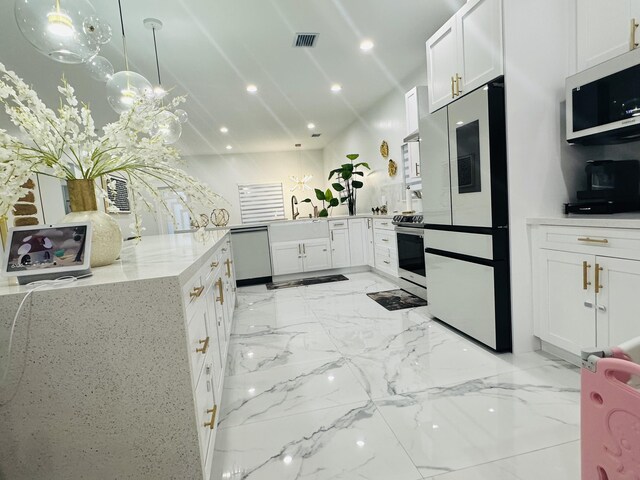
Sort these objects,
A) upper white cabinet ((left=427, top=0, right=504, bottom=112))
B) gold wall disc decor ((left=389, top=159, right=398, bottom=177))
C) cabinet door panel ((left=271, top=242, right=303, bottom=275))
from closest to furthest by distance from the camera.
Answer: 1. upper white cabinet ((left=427, top=0, right=504, bottom=112))
2. gold wall disc decor ((left=389, top=159, right=398, bottom=177))
3. cabinet door panel ((left=271, top=242, right=303, bottom=275))

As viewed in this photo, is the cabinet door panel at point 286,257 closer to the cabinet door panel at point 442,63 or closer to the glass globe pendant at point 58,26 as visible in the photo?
the cabinet door panel at point 442,63

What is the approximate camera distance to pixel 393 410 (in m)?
1.62

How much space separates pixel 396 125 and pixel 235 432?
4205 millimetres

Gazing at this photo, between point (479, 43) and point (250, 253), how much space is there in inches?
145

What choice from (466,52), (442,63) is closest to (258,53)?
(442,63)

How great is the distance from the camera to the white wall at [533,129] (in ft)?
6.29

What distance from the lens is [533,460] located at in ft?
4.12

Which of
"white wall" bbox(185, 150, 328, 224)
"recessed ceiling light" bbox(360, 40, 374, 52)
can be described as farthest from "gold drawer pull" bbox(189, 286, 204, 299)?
"white wall" bbox(185, 150, 328, 224)

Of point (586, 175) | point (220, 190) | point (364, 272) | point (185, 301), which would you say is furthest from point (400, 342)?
point (220, 190)

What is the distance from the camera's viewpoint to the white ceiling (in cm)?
265

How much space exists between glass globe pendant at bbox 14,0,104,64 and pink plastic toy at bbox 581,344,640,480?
2201 millimetres

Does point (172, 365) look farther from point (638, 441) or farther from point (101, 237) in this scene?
point (638, 441)

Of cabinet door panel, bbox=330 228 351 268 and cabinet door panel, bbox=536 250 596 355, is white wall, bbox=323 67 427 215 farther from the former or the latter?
cabinet door panel, bbox=536 250 596 355

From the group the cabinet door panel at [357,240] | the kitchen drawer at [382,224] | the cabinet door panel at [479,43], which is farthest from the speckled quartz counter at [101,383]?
the cabinet door panel at [357,240]
